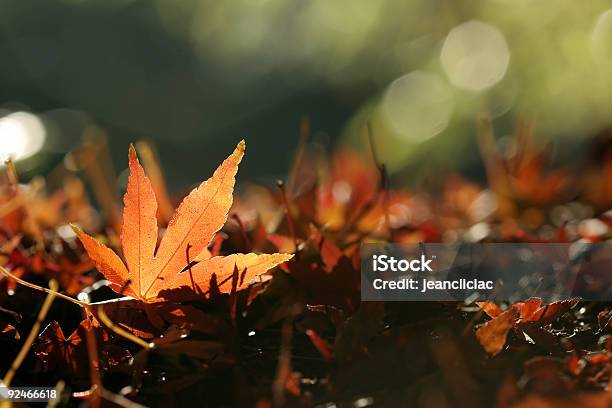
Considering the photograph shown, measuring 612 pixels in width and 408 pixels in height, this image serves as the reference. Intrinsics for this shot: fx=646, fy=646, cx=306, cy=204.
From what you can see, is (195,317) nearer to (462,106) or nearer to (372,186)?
(372,186)

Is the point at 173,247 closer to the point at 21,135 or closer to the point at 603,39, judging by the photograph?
the point at 21,135

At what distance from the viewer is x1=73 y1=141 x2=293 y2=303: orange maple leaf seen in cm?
55

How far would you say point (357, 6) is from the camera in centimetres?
336

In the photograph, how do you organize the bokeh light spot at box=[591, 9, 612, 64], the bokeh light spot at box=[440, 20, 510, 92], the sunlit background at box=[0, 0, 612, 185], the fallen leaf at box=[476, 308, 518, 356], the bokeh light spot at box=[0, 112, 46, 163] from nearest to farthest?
the fallen leaf at box=[476, 308, 518, 356] < the bokeh light spot at box=[0, 112, 46, 163] < the bokeh light spot at box=[591, 9, 612, 64] < the sunlit background at box=[0, 0, 612, 185] < the bokeh light spot at box=[440, 20, 510, 92]

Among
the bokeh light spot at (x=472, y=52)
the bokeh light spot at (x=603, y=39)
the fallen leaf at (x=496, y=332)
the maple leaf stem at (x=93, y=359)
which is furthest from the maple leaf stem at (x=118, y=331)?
the bokeh light spot at (x=472, y=52)

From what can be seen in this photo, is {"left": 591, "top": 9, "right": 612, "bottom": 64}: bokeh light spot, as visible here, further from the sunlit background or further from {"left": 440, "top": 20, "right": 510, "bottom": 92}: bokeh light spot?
{"left": 440, "top": 20, "right": 510, "bottom": 92}: bokeh light spot

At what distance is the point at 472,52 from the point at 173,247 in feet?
10.6

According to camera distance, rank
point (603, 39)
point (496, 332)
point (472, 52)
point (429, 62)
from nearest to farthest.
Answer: point (496, 332), point (603, 39), point (472, 52), point (429, 62)

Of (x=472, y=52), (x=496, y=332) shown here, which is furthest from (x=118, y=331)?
(x=472, y=52)

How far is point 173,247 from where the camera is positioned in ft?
1.88

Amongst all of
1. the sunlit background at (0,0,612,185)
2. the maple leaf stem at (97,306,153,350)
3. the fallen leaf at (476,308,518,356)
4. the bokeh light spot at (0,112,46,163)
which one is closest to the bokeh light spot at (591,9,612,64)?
the sunlit background at (0,0,612,185)

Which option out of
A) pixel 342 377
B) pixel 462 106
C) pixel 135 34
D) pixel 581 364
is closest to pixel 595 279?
pixel 581 364

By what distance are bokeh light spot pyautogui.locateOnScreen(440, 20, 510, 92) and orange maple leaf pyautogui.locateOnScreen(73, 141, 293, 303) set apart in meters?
3.04

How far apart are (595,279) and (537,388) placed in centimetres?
32
